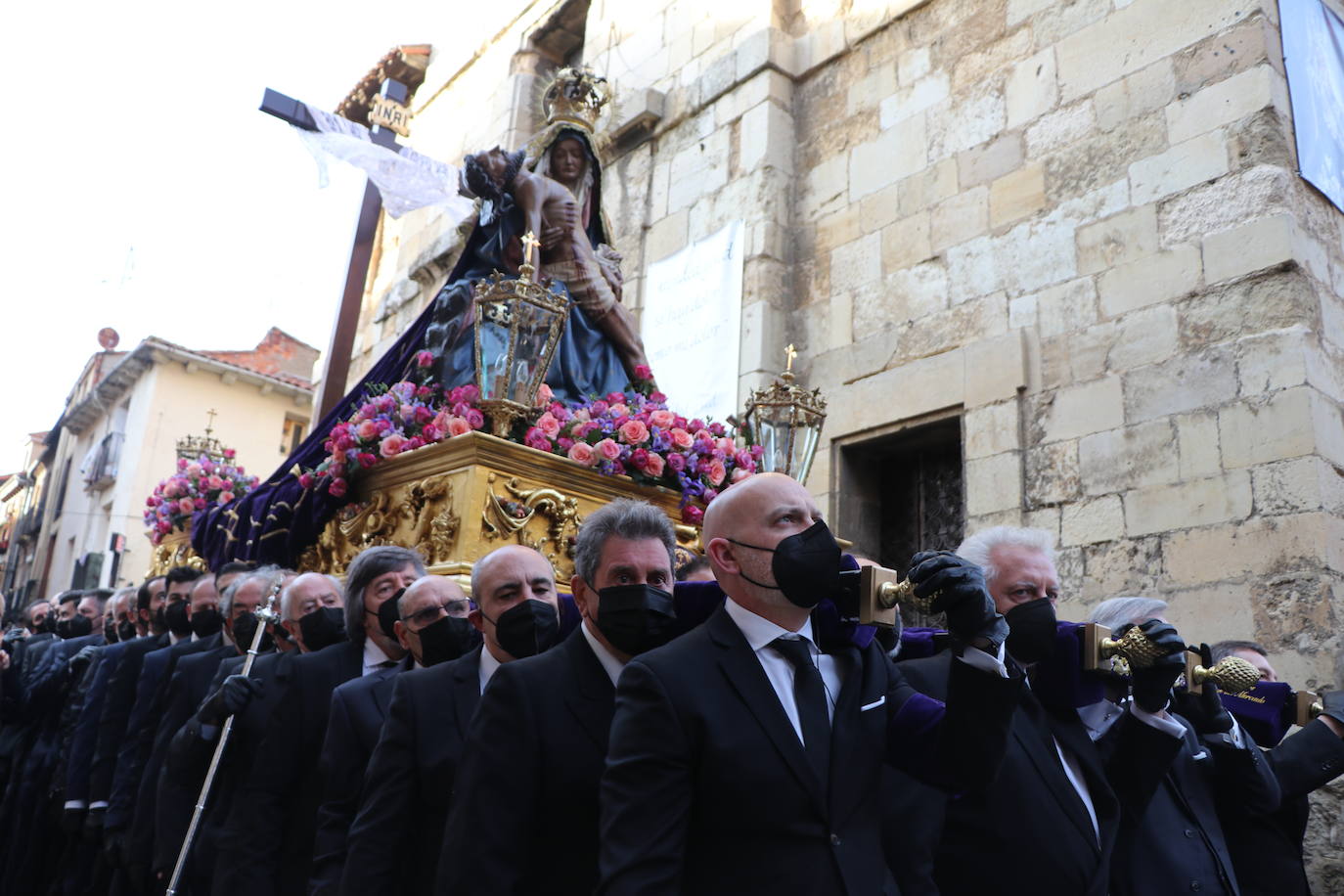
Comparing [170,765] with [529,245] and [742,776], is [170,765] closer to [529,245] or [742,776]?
[529,245]

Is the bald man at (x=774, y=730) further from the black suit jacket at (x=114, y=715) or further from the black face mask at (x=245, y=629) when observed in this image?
the black suit jacket at (x=114, y=715)

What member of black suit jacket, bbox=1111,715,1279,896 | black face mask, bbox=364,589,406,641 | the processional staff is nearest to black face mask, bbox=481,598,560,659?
black face mask, bbox=364,589,406,641

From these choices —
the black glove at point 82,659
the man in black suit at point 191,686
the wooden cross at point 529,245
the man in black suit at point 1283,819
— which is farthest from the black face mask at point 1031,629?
the black glove at point 82,659

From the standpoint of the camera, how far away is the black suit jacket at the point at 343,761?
2611 mm

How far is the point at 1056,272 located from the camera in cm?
627

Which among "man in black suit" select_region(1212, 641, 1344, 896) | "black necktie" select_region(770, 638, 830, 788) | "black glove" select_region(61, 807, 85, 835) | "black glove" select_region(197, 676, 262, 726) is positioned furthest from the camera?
"black glove" select_region(61, 807, 85, 835)

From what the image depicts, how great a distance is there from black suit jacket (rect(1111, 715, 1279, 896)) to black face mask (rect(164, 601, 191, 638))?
13.4ft

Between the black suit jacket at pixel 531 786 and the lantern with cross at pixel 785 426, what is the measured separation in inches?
105

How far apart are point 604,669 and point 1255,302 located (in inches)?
174

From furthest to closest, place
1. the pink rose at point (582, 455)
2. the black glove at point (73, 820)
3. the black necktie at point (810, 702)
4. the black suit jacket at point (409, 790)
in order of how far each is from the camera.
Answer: the black glove at point (73, 820), the pink rose at point (582, 455), the black suit jacket at point (409, 790), the black necktie at point (810, 702)

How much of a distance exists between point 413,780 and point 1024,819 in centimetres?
132

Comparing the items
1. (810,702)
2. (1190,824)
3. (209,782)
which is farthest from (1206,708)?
(209,782)

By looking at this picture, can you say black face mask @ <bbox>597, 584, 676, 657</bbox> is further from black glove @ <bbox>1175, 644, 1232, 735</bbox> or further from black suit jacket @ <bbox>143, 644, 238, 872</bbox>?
black suit jacket @ <bbox>143, 644, 238, 872</bbox>

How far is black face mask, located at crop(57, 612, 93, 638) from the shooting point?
272 inches
